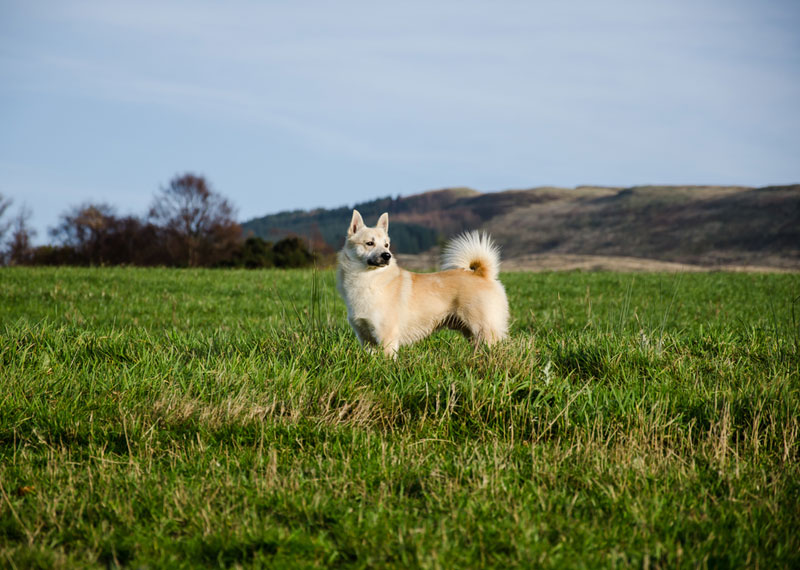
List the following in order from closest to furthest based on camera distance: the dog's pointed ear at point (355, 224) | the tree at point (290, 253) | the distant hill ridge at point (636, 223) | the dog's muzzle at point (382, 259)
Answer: the dog's muzzle at point (382, 259) < the dog's pointed ear at point (355, 224) < the tree at point (290, 253) < the distant hill ridge at point (636, 223)

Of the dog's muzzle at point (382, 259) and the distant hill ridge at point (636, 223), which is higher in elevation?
the distant hill ridge at point (636, 223)

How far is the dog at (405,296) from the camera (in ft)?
19.2

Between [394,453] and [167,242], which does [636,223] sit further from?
[394,453]

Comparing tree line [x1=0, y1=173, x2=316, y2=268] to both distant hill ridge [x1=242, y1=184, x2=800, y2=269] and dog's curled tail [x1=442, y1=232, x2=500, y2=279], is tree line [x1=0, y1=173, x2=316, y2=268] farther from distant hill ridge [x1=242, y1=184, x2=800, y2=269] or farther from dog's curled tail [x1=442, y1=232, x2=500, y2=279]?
dog's curled tail [x1=442, y1=232, x2=500, y2=279]

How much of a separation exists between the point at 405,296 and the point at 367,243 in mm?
669

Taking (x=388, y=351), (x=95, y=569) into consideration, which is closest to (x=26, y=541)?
(x=95, y=569)

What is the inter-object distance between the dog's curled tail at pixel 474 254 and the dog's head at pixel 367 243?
39.3 inches

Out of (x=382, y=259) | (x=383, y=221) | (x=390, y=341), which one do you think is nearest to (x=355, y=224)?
(x=383, y=221)

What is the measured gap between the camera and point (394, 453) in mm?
3566

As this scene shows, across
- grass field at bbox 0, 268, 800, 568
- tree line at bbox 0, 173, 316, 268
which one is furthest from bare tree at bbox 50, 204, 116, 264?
grass field at bbox 0, 268, 800, 568

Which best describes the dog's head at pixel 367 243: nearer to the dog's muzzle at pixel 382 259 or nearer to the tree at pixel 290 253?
the dog's muzzle at pixel 382 259

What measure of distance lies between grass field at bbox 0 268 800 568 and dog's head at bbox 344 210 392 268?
0.67 m

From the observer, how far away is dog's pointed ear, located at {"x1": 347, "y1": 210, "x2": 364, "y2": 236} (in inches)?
245

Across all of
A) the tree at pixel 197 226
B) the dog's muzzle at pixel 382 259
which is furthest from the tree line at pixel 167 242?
the dog's muzzle at pixel 382 259
